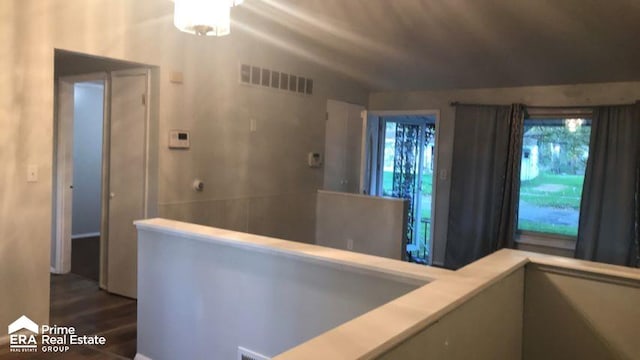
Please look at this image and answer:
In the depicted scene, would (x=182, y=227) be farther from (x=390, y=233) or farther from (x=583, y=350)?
(x=390, y=233)

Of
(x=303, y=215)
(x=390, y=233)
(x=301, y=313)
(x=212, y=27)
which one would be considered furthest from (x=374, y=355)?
(x=303, y=215)

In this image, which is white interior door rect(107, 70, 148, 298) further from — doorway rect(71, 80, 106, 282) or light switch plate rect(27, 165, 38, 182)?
doorway rect(71, 80, 106, 282)

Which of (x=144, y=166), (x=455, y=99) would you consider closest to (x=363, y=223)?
(x=455, y=99)

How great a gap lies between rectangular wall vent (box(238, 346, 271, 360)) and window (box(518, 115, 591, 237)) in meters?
4.22

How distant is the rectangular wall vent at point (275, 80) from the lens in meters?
4.71

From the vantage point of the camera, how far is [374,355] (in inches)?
44.7

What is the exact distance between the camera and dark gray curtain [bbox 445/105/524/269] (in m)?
5.56

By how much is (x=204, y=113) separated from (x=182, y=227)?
1764mm

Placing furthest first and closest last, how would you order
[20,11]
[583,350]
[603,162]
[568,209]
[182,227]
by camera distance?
[568,209]
[603,162]
[20,11]
[182,227]
[583,350]

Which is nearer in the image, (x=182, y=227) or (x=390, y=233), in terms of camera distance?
(x=182, y=227)

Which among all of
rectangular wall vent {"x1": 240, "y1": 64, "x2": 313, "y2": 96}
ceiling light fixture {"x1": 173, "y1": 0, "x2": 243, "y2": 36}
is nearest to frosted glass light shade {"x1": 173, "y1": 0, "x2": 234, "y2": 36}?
ceiling light fixture {"x1": 173, "y1": 0, "x2": 243, "y2": 36}

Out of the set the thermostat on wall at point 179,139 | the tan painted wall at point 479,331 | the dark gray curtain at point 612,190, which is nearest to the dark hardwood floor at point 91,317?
the thermostat on wall at point 179,139

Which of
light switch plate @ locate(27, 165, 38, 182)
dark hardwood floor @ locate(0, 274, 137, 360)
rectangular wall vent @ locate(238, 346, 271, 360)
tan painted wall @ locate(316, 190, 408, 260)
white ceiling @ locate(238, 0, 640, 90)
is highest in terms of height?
→ white ceiling @ locate(238, 0, 640, 90)

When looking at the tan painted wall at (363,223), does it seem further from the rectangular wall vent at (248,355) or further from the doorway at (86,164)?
the doorway at (86,164)
